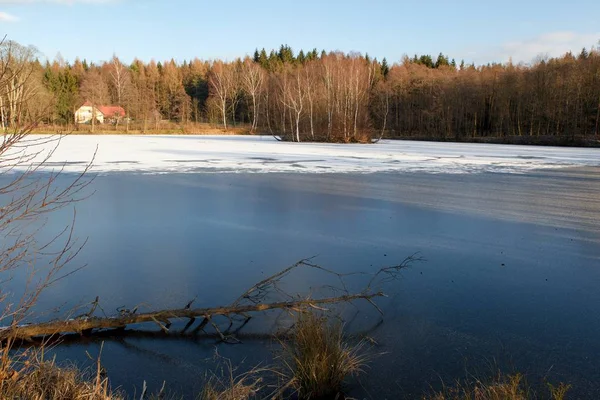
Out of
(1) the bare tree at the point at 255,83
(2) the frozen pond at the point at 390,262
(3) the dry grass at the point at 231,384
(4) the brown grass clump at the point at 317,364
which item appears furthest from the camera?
(1) the bare tree at the point at 255,83

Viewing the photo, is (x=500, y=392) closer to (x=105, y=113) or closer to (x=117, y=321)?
(x=117, y=321)

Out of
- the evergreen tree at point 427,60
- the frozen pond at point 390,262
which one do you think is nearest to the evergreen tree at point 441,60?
the evergreen tree at point 427,60

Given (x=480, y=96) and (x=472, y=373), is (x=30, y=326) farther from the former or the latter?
(x=480, y=96)

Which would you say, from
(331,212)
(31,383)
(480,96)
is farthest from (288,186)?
(480,96)

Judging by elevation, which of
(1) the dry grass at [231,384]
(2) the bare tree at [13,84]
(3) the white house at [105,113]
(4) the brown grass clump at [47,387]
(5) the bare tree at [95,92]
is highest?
(5) the bare tree at [95,92]

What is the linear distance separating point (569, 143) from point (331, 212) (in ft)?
104

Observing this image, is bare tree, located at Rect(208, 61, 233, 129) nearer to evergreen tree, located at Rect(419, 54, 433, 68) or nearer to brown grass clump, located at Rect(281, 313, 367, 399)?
evergreen tree, located at Rect(419, 54, 433, 68)

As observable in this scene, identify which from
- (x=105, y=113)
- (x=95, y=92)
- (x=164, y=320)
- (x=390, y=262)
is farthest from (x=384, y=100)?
(x=164, y=320)

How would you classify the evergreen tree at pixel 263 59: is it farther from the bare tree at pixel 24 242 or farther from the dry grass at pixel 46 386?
the dry grass at pixel 46 386

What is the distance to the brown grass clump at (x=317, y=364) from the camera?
3.24 metres

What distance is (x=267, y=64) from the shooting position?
251ft

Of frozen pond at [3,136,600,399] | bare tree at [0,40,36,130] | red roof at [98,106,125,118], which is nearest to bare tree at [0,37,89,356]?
bare tree at [0,40,36,130]

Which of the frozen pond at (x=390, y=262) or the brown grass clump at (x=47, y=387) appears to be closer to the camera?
the brown grass clump at (x=47, y=387)

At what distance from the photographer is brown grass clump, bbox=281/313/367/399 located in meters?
3.24
